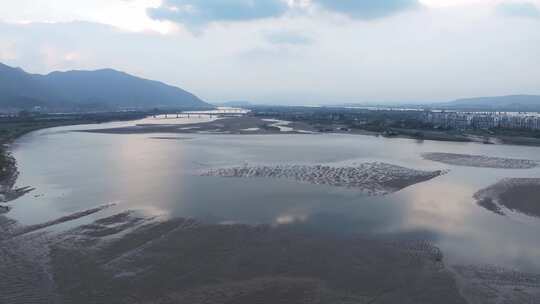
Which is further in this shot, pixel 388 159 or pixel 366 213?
pixel 388 159

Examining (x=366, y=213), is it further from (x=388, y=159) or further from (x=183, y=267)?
(x=388, y=159)

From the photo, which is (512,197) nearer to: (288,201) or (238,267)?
(288,201)

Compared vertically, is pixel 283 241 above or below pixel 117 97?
below

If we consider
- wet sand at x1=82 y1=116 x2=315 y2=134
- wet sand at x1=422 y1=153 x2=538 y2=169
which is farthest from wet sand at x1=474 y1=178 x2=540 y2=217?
wet sand at x1=82 y1=116 x2=315 y2=134

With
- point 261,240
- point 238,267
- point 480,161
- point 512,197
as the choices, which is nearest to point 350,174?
point 512,197

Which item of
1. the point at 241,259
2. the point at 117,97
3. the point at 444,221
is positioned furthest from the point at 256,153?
the point at 117,97
